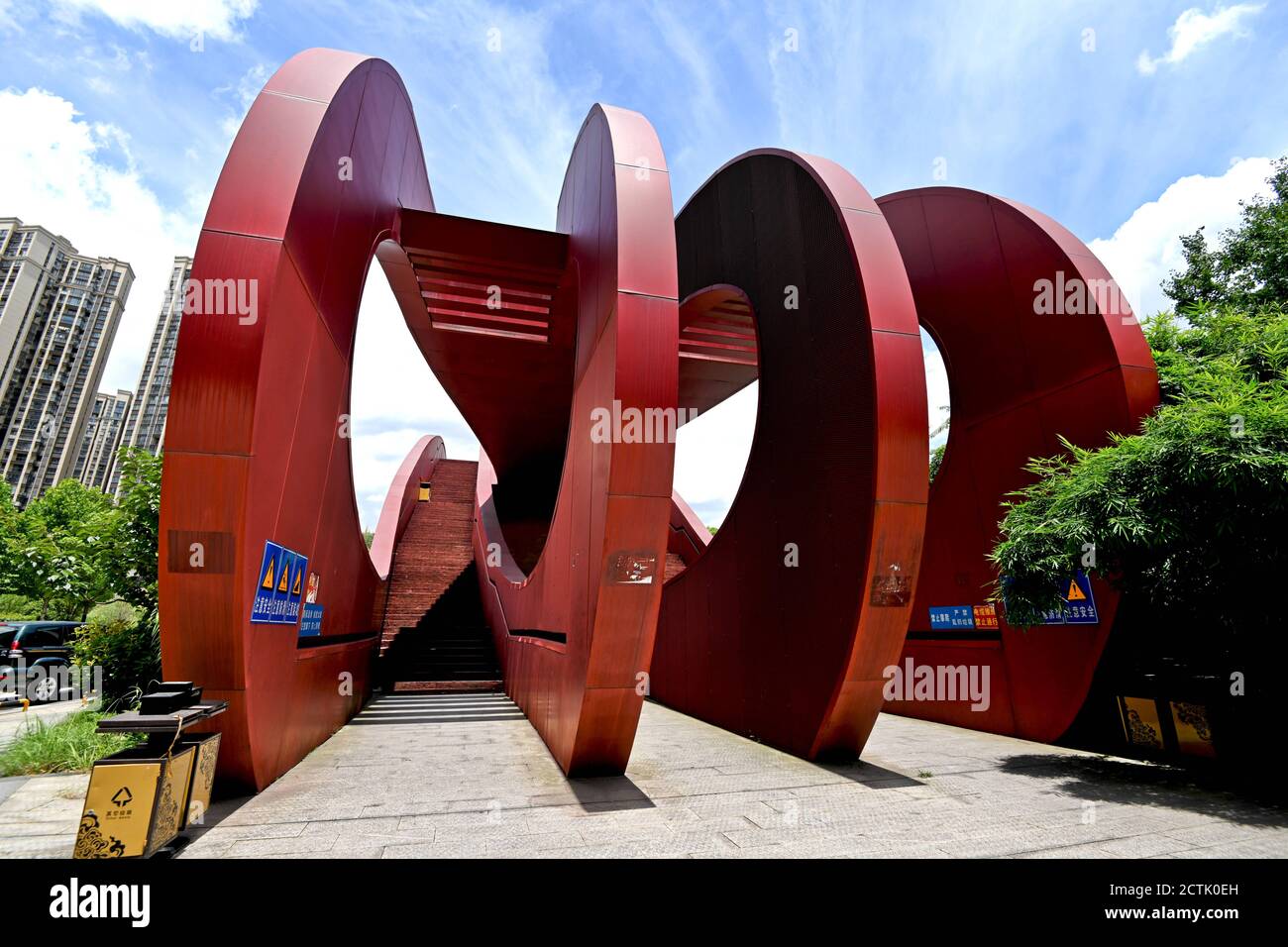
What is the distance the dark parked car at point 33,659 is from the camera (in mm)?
11641

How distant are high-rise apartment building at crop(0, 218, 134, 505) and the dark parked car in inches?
1877

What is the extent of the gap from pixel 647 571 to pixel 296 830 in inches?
120

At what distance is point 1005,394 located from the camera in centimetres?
848

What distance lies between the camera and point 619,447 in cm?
509

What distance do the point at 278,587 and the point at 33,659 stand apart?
1378cm

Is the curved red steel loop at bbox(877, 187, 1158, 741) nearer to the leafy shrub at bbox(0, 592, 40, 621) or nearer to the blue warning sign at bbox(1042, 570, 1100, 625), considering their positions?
the blue warning sign at bbox(1042, 570, 1100, 625)

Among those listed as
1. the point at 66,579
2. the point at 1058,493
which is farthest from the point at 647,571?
the point at 66,579

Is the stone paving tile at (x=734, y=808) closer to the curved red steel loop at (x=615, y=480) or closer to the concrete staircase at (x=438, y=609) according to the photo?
the curved red steel loop at (x=615, y=480)

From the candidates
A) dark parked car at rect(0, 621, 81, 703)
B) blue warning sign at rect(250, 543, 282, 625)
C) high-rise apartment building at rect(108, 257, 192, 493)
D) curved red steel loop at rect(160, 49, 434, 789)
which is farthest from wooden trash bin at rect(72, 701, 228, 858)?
high-rise apartment building at rect(108, 257, 192, 493)

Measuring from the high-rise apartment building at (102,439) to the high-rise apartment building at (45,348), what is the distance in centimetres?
1116

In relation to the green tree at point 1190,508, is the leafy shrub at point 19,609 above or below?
below

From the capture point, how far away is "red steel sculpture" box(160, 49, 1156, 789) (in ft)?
14.9

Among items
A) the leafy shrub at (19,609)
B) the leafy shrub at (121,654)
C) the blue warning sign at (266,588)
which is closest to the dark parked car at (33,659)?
the leafy shrub at (121,654)
